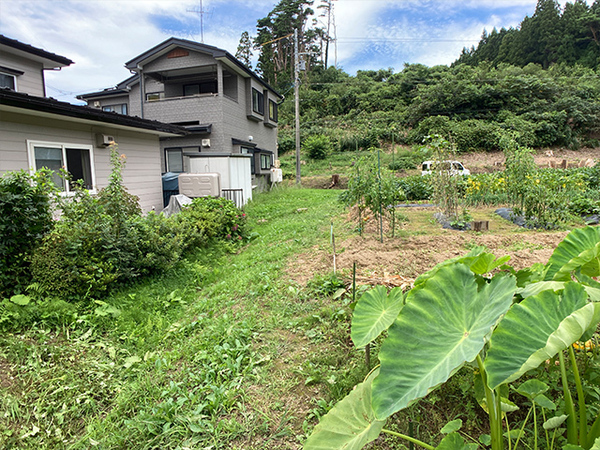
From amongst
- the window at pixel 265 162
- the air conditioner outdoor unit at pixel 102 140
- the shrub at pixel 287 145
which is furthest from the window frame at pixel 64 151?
the shrub at pixel 287 145

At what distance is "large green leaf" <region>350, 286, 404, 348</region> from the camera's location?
1.48 m

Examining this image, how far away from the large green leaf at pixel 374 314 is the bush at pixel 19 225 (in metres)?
3.51

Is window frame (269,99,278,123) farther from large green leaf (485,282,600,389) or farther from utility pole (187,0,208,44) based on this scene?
large green leaf (485,282,600,389)

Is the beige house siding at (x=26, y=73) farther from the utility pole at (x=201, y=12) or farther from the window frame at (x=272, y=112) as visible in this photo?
the window frame at (x=272, y=112)

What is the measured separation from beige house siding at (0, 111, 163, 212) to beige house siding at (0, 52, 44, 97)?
298cm

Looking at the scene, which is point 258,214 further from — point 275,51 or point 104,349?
point 275,51

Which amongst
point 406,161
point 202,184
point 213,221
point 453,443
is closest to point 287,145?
point 406,161

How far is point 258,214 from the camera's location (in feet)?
29.4

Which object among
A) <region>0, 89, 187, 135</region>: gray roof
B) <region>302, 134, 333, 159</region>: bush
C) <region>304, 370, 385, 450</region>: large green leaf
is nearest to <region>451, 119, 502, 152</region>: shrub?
<region>302, 134, 333, 159</region>: bush

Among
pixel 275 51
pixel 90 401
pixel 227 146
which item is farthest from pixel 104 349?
pixel 275 51

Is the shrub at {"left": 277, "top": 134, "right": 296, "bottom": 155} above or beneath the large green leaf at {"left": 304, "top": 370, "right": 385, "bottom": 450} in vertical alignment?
above

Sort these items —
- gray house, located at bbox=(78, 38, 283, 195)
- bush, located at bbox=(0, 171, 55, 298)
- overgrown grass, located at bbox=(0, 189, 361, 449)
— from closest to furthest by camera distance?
overgrown grass, located at bbox=(0, 189, 361, 449) → bush, located at bbox=(0, 171, 55, 298) → gray house, located at bbox=(78, 38, 283, 195)

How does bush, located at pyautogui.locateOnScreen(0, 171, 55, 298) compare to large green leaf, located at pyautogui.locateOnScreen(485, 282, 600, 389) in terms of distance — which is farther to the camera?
bush, located at pyautogui.locateOnScreen(0, 171, 55, 298)

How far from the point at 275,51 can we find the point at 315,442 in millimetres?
41889
